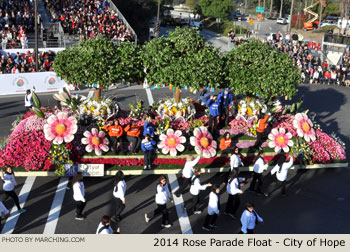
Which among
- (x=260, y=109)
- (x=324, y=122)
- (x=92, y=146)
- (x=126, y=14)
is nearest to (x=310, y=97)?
(x=324, y=122)

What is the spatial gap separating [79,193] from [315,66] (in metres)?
24.6

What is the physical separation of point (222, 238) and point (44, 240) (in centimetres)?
476

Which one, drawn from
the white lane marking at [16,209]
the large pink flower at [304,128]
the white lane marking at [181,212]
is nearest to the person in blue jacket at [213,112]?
the white lane marking at [181,212]

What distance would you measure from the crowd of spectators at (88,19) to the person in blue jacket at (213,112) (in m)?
18.3

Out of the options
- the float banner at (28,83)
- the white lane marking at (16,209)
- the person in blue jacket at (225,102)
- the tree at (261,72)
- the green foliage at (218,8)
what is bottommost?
the white lane marking at (16,209)

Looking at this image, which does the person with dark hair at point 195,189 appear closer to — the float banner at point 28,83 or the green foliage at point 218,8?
the float banner at point 28,83

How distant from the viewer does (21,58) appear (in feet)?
84.7

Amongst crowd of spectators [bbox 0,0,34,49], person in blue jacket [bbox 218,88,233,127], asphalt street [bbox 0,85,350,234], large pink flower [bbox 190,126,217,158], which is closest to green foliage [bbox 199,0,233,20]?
crowd of spectators [bbox 0,0,34,49]

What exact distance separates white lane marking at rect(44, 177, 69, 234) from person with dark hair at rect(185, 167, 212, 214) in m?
4.02

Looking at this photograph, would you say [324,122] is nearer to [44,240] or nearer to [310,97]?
[310,97]

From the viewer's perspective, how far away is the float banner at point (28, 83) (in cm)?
2305

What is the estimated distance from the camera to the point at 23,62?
2564cm

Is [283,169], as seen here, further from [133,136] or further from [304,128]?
[133,136]

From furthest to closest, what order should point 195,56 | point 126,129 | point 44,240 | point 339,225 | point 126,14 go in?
1. point 126,14
2. point 195,56
3. point 126,129
4. point 339,225
5. point 44,240
